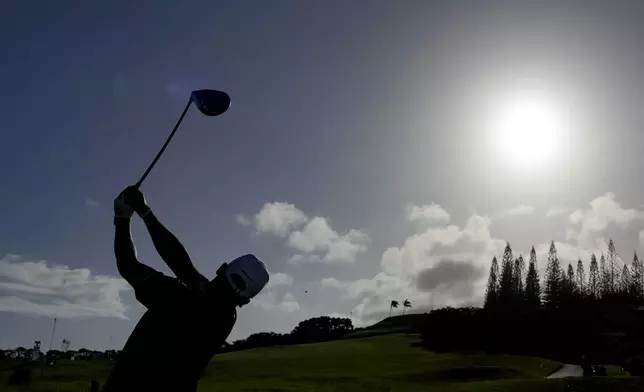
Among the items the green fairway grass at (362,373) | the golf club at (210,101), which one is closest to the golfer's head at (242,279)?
the golf club at (210,101)

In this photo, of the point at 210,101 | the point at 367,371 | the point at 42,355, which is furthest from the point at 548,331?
the point at 210,101

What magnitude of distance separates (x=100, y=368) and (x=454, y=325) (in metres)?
72.4

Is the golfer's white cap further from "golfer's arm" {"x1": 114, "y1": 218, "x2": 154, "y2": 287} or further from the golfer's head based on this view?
"golfer's arm" {"x1": 114, "y1": 218, "x2": 154, "y2": 287}

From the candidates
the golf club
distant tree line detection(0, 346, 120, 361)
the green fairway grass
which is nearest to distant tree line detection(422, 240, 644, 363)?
the green fairway grass

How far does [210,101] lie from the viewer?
20.4ft

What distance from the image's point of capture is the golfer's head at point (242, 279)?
507 cm

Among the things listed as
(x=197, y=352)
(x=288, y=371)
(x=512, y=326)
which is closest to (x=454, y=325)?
(x=512, y=326)

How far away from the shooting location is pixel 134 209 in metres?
5.36

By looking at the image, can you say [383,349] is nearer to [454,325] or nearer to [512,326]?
[454,325]

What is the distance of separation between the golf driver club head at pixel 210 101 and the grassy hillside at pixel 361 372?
60112mm

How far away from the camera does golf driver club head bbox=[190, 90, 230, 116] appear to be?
6227mm

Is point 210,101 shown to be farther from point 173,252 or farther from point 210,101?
point 173,252

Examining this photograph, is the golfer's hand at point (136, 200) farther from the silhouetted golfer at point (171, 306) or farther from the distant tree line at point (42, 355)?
the distant tree line at point (42, 355)

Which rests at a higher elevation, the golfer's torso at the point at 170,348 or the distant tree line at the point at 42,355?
the distant tree line at the point at 42,355
